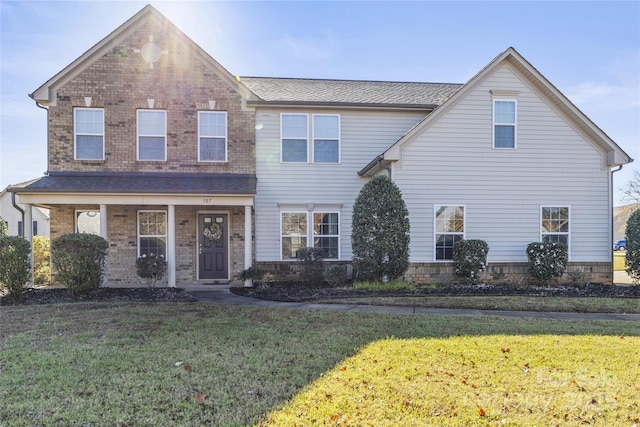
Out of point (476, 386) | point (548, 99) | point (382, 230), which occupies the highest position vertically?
point (548, 99)

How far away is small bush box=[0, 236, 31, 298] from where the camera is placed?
29.9 ft

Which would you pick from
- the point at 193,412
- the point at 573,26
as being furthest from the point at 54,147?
the point at 573,26

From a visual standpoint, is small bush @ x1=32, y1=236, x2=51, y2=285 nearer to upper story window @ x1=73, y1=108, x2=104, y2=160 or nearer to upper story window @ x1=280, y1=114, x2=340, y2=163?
upper story window @ x1=73, y1=108, x2=104, y2=160

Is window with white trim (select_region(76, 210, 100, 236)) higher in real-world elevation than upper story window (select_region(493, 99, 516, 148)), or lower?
lower

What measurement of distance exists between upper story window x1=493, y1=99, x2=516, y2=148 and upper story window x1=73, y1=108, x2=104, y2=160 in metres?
12.5

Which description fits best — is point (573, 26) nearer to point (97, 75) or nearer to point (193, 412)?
point (193, 412)

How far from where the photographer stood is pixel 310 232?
1288 cm

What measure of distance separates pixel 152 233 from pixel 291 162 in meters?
5.09

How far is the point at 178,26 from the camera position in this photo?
12.5m

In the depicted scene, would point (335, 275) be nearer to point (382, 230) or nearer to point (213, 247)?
point (382, 230)

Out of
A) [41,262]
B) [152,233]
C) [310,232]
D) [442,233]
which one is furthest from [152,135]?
[442,233]

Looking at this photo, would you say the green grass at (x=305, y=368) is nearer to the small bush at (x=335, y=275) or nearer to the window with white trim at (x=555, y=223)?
the small bush at (x=335, y=275)

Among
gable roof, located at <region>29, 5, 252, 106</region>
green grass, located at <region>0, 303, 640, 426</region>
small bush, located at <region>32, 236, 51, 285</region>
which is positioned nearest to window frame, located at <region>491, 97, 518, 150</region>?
green grass, located at <region>0, 303, 640, 426</region>

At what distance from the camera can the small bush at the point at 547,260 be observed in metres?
11.3
